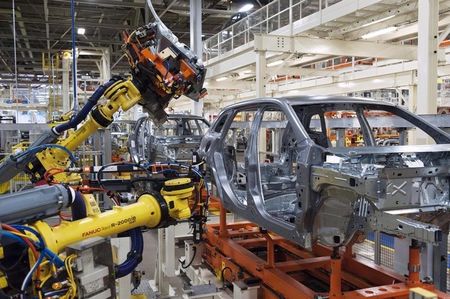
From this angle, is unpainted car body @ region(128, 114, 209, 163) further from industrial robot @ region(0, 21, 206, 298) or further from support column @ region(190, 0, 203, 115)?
industrial robot @ region(0, 21, 206, 298)

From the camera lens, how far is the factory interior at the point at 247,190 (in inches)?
86.1

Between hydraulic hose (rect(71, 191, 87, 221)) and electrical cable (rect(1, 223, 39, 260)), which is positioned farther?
hydraulic hose (rect(71, 191, 87, 221))

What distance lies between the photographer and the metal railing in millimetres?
9035

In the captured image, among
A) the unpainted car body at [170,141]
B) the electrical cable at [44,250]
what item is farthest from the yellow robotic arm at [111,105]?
the unpainted car body at [170,141]

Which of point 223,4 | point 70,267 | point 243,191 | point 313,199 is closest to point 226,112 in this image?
point 243,191

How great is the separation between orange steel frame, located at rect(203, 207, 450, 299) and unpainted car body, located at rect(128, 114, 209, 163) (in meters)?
4.28

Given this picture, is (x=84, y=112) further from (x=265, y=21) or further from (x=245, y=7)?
(x=245, y=7)

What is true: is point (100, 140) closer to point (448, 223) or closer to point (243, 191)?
point (243, 191)

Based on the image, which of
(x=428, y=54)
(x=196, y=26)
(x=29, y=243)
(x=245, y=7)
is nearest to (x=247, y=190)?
(x=29, y=243)

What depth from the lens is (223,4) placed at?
1374 centimetres

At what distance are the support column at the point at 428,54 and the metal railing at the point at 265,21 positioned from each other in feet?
10.8

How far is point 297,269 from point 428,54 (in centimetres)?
323

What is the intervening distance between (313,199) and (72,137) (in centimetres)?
339

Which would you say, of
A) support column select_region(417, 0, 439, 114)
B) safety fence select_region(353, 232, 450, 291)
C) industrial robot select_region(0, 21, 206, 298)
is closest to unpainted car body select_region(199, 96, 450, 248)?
industrial robot select_region(0, 21, 206, 298)
